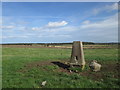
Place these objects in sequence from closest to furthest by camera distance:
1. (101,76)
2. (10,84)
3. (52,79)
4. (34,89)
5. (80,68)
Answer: (34,89)
(10,84)
(52,79)
(101,76)
(80,68)

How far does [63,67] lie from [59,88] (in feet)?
12.4

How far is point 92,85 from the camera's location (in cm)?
675

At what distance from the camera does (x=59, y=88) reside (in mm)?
6430

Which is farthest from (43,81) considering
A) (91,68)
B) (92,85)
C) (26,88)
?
(91,68)

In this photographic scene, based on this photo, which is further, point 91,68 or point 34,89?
point 91,68

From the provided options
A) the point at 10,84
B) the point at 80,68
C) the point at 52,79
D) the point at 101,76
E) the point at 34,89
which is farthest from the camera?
the point at 80,68

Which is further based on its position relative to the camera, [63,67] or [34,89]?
[63,67]

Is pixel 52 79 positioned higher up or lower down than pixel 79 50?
lower down

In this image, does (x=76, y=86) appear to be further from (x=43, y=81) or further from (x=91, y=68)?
(x=91, y=68)

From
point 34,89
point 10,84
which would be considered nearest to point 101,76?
point 34,89

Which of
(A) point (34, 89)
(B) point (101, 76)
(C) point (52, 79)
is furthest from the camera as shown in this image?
(B) point (101, 76)

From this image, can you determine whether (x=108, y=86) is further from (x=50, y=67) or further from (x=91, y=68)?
(x=50, y=67)

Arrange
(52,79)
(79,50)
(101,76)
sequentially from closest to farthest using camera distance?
(52,79) → (101,76) → (79,50)

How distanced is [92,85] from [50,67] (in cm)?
385
